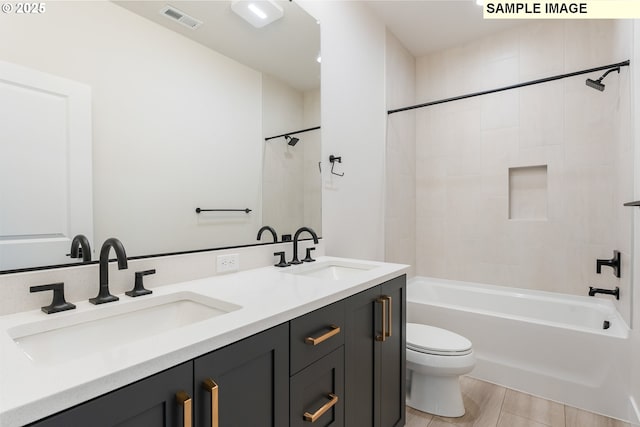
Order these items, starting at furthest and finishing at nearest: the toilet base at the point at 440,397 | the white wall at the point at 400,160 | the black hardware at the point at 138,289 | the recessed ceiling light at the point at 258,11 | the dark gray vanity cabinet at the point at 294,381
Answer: the white wall at the point at 400,160 < the toilet base at the point at 440,397 < the recessed ceiling light at the point at 258,11 < the black hardware at the point at 138,289 < the dark gray vanity cabinet at the point at 294,381

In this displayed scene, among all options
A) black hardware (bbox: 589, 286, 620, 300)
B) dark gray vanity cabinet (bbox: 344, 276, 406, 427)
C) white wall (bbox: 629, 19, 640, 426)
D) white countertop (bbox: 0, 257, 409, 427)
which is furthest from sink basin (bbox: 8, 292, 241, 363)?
black hardware (bbox: 589, 286, 620, 300)

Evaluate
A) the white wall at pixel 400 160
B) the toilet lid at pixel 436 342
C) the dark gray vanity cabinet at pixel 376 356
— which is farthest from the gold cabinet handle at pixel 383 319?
the white wall at pixel 400 160

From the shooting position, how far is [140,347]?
686mm

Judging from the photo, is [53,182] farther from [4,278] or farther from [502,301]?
[502,301]

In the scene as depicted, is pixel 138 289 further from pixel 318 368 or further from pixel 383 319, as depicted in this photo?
pixel 383 319

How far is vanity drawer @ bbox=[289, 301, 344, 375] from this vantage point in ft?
3.22

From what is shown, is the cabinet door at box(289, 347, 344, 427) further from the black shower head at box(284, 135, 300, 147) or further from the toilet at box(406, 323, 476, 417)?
the black shower head at box(284, 135, 300, 147)

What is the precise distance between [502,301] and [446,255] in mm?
617

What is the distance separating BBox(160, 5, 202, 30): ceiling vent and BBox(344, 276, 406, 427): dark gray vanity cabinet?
131cm

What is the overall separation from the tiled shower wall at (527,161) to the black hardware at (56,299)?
275 cm

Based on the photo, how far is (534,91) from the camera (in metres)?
2.75

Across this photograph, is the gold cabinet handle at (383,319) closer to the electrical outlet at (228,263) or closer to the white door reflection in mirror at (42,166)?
the electrical outlet at (228,263)

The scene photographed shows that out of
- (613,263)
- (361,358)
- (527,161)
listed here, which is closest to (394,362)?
(361,358)

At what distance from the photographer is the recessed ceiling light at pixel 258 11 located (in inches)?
63.4
